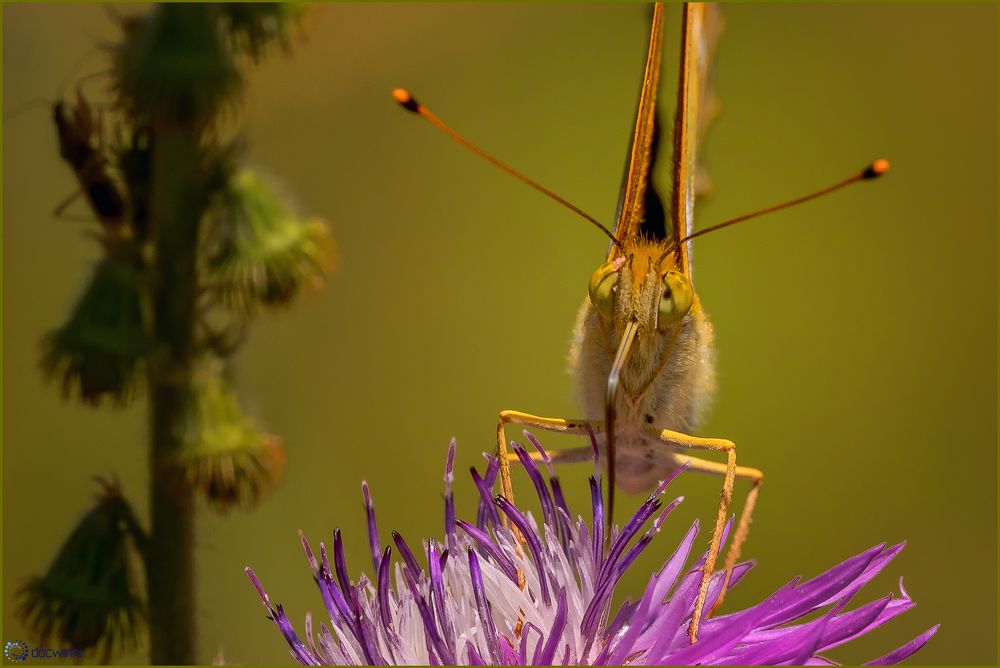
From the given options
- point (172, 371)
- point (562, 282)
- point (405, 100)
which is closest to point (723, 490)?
point (405, 100)

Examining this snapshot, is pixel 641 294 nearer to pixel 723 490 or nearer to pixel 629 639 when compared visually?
pixel 723 490

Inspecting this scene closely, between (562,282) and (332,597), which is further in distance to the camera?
(562,282)

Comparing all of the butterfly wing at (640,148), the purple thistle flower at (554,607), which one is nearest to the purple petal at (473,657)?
the purple thistle flower at (554,607)

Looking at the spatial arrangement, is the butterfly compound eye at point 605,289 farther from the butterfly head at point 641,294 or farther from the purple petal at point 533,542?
the purple petal at point 533,542

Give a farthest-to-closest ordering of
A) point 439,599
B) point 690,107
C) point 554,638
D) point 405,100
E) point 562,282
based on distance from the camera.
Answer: point 562,282
point 690,107
point 405,100
point 439,599
point 554,638

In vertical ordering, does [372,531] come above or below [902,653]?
above

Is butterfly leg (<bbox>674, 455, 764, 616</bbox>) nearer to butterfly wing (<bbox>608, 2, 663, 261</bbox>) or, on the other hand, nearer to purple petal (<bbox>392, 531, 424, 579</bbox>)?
butterfly wing (<bbox>608, 2, 663, 261</bbox>)
